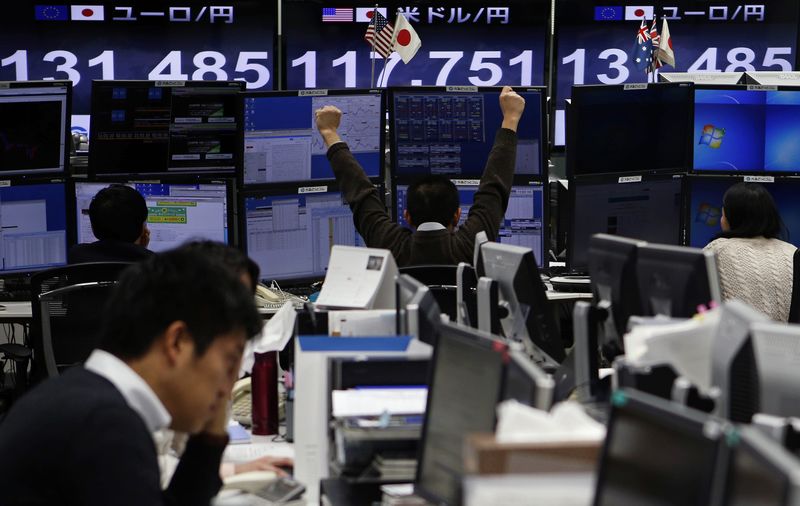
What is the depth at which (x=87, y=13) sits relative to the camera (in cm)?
809

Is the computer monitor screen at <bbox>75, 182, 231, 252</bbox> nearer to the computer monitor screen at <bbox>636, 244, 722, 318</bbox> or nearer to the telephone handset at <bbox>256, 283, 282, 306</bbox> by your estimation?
the telephone handset at <bbox>256, 283, 282, 306</bbox>

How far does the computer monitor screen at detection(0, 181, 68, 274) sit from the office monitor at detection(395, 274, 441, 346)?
8.67ft

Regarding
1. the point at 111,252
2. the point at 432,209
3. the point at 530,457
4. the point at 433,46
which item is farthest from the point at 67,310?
the point at 433,46

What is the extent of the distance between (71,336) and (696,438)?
10.6ft

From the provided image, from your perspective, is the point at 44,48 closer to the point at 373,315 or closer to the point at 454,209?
the point at 454,209

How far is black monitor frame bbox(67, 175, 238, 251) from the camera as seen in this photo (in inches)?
207

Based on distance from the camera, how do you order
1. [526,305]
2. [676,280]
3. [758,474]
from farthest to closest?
[526,305] → [676,280] → [758,474]

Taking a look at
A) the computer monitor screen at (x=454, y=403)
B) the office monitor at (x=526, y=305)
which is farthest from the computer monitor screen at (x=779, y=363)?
the office monitor at (x=526, y=305)

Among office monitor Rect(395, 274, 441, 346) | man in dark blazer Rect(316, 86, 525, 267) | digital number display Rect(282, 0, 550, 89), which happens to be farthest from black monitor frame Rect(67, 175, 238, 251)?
digital number display Rect(282, 0, 550, 89)

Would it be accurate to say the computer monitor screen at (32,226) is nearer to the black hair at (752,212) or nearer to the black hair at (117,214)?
the black hair at (117,214)

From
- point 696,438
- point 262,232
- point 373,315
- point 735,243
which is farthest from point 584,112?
point 696,438

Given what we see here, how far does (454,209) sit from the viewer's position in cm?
469

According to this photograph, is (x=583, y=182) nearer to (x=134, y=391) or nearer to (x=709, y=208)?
(x=709, y=208)

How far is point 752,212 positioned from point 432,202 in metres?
1.32
